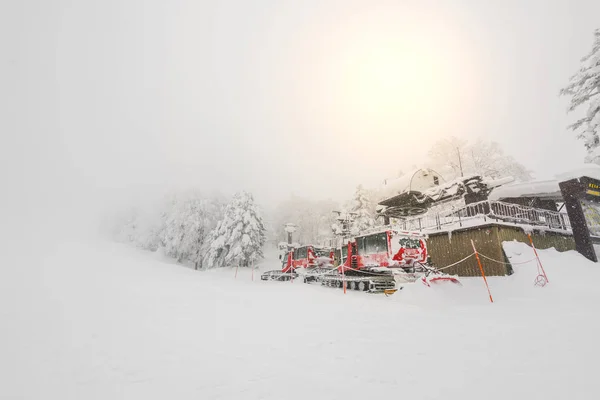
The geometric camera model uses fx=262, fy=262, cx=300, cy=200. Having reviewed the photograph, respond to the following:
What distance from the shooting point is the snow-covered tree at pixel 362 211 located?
3222 cm

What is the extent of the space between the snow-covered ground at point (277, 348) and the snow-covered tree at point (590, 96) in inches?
466

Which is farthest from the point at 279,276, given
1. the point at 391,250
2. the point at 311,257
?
the point at 391,250

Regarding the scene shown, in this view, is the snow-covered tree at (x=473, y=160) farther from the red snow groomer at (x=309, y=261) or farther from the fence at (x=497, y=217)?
the red snow groomer at (x=309, y=261)

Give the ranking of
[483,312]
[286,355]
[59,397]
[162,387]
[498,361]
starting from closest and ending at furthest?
[59,397], [162,387], [498,361], [286,355], [483,312]

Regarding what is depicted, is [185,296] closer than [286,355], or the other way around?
[286,355]

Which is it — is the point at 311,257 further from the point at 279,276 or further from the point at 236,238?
the point at 236,238

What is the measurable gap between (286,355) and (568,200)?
16786 mm

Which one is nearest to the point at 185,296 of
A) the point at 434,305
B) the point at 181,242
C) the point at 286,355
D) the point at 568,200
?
the point at 286,355

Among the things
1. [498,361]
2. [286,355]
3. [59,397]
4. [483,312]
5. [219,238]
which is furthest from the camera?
[219,238]

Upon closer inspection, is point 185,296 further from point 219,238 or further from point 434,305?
point 219,238

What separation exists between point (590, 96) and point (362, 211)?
70.4 feet

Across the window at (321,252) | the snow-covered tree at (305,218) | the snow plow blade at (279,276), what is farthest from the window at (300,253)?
the snow-covered tree at (305,218)

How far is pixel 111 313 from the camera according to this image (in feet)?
18.0

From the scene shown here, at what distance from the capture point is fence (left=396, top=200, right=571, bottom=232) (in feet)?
45.1
